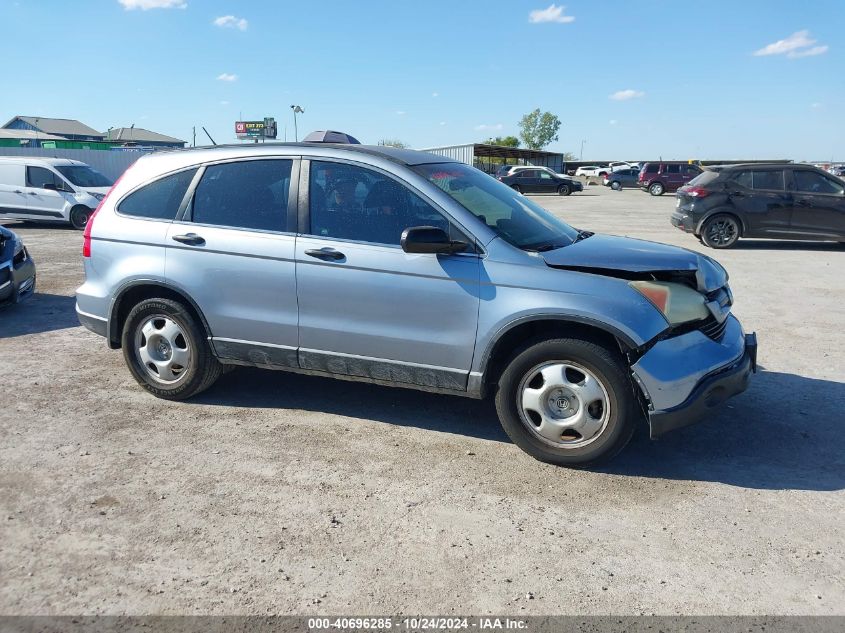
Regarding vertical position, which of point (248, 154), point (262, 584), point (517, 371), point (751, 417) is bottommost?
point (262, 584)

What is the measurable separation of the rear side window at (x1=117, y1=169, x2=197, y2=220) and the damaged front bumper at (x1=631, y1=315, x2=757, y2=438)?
338 centimetres

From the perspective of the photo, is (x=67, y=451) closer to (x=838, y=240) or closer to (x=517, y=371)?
(x=517, y=371)

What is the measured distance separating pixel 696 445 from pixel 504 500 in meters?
1.51

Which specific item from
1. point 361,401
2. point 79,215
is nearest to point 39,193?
point 79,215

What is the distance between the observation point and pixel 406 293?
418 centimetres

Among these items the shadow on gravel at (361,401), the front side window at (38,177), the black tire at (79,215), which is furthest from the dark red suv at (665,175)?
the shadow on gravel at (361,401)

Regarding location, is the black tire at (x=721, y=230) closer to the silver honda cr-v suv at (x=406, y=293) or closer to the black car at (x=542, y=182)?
the silver honda cr-v suv at (x=406, y=293)

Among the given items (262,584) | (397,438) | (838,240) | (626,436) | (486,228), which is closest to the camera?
(262,584)

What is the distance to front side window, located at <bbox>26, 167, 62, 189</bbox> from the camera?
55.0 feet

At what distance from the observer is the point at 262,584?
2908 mm

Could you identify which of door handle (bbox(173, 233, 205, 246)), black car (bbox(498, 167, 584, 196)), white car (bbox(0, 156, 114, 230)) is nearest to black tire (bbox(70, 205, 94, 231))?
white car (bbox(0, 156, 114, 230))

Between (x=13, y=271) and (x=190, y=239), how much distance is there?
4.12 meters

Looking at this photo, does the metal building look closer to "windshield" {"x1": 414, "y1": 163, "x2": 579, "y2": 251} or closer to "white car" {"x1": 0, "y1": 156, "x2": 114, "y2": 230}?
"white car" {"x1": 0, "y1": 156, "x2": 114, "y2": 230}

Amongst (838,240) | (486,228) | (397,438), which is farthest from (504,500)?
(838,240)
